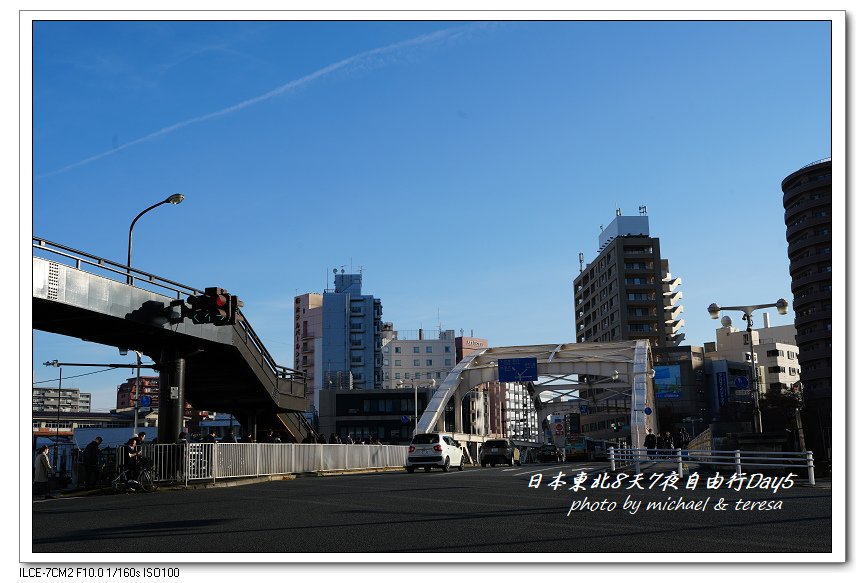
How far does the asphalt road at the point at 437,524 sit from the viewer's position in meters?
10.1

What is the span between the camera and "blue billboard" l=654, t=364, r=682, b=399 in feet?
382

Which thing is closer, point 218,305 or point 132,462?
point 218,305

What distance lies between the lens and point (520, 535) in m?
11.0

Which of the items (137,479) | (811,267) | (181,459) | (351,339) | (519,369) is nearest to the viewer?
(137,479)

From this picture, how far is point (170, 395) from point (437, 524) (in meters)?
16.4

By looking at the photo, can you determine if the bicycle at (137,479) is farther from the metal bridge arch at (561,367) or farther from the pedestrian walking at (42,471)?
the metal bridge arch at (561,367)

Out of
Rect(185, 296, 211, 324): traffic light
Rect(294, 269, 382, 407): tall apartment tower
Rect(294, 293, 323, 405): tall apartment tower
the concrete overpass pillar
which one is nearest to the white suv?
the concrete overpass pillar

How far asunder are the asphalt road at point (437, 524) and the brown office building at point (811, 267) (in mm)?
78408

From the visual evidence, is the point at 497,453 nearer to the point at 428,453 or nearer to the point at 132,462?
the point at 428,453

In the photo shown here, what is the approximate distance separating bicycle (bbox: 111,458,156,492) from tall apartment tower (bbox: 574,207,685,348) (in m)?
105

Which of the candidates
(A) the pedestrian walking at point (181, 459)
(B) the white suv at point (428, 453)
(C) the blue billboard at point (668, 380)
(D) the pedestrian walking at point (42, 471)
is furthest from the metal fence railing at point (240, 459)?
(C) the blue billboard at point (668, 380)

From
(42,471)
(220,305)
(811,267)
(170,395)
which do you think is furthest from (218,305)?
(811,267)

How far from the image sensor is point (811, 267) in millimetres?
93938
